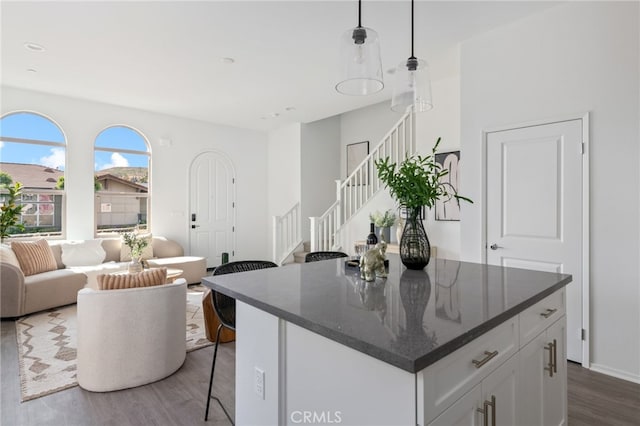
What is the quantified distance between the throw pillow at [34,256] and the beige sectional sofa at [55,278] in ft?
0.22

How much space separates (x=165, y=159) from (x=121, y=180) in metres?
0.82

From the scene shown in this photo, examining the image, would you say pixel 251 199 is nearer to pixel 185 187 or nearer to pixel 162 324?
pixel 185 187

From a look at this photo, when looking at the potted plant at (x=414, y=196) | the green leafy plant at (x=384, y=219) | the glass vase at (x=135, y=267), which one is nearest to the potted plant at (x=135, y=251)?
the glass vase at (x=135, y=267)

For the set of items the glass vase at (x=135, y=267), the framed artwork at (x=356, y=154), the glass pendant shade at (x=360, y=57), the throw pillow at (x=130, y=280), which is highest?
the framed artwork at (x=356, y=154)

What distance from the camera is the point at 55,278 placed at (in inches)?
169

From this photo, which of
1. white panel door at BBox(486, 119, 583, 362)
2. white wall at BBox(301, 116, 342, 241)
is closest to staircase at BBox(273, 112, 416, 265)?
white wall at BBox(301, 116, 342, 241)

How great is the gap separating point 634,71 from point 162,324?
3.88m

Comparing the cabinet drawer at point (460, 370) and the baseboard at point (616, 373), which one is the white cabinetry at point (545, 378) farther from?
the baseboard at point (616, 373)

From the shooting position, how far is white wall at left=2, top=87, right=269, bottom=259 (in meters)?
5.36

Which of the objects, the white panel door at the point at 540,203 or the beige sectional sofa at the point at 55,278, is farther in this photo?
the beige sectional sofa at the point at 55,278

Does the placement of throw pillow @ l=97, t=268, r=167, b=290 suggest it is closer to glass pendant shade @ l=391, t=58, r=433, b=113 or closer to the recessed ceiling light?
glass pendant shade @ l=391, t=58, r=433, b=113

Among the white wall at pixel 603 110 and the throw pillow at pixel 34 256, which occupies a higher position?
the white wall at pixel 603 110

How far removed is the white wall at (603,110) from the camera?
254cm

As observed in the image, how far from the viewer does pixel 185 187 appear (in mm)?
6617
